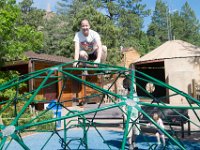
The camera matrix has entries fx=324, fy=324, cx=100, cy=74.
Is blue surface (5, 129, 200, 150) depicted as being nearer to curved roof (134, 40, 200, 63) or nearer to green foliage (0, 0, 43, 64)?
green foliage (0, 0, 43, 64)

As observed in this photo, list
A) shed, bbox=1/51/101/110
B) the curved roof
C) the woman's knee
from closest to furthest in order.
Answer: the woman's knee
shed, bbox=1/51/101/110
the curved roof

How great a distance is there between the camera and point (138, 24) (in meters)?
37.0

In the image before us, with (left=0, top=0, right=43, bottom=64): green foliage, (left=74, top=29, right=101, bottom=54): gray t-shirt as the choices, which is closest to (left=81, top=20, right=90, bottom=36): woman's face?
(left=74, top=29, right=101, bottom=54): gray t-shirt

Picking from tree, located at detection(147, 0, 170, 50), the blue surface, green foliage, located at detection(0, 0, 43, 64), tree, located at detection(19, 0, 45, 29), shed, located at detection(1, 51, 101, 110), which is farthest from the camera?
tree, located at detection(147, 0, 170, 50)

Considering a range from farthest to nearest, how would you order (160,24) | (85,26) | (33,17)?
(160,24) < (33,17) < (85,26)

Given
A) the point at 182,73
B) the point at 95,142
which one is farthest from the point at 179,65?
the point at 95,142

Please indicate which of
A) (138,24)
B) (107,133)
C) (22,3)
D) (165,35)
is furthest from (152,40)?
(107,133)

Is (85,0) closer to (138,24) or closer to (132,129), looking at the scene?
(138,24)

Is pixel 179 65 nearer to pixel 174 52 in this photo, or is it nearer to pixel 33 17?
pixel 174 52

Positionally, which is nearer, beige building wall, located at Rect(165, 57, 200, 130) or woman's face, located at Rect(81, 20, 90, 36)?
woman's face, located at Rect(81, 20, 90, 36)

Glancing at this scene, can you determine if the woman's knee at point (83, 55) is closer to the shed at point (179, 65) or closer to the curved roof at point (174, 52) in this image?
the shed at point (179, 65)

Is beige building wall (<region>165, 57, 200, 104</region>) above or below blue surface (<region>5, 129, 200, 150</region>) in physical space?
above

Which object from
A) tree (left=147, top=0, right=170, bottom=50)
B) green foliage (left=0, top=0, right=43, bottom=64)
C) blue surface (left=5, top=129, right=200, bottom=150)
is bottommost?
blue surface (left=5, top=129, right=200, bottom=150)

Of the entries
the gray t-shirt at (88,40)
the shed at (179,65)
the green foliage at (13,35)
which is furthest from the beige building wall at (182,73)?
the gray t-shirt at (88,40)
